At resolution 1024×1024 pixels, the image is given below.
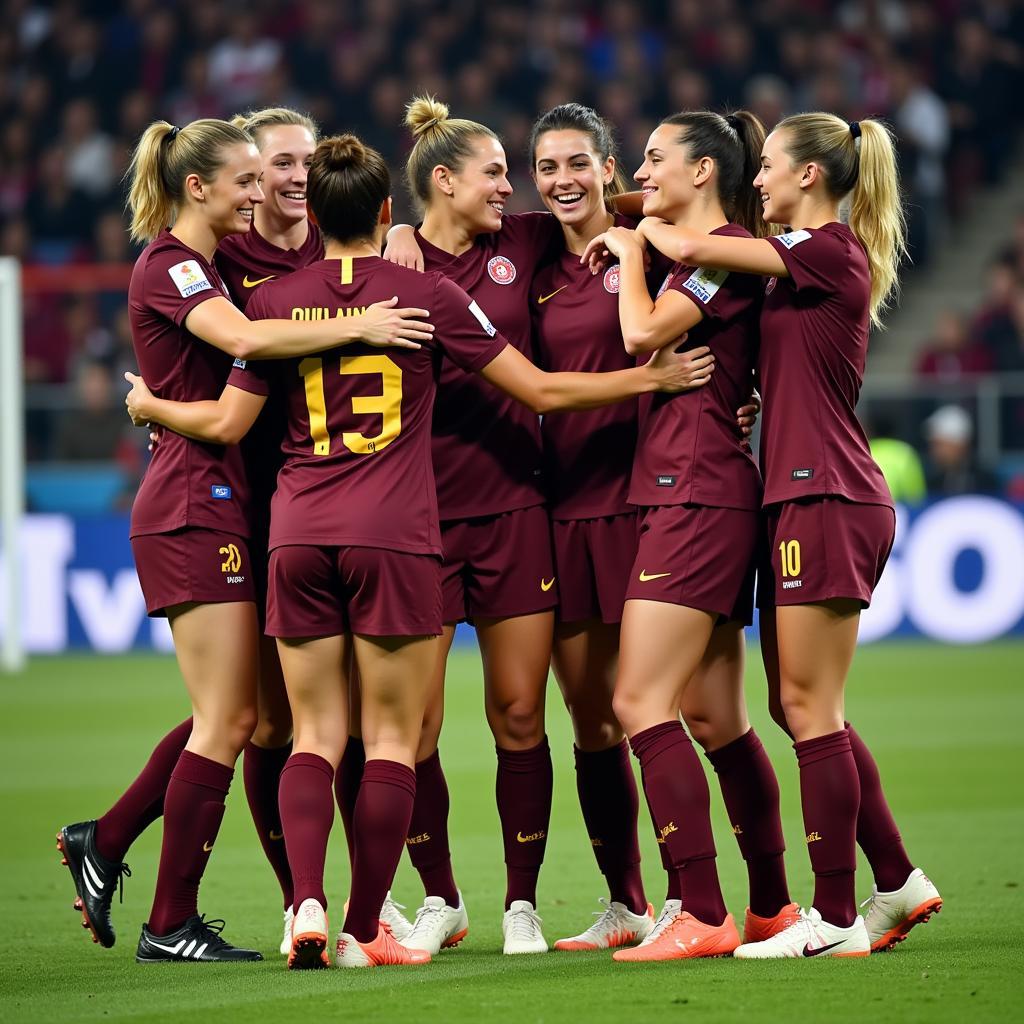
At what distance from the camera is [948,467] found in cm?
1359

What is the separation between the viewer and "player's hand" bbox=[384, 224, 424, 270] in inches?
199

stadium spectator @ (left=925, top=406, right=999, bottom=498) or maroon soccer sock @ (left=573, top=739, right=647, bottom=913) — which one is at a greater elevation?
stadium spectator @ (left=925, top=406, right=999, bottom=498)

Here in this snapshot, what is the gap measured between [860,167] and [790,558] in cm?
108

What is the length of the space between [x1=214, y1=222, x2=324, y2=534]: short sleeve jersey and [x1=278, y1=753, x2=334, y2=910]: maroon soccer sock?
789 millimetres

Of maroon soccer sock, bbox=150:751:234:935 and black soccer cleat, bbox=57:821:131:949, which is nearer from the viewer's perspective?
maroon soccer sock, bbox=150:751:234:935

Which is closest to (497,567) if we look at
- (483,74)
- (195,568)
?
(195,568)

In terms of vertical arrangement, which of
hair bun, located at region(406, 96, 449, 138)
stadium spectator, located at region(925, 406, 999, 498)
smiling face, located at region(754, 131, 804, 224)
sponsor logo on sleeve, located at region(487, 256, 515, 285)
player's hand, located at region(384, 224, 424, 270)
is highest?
hair bun, located at region(406, 96, 449, 138)

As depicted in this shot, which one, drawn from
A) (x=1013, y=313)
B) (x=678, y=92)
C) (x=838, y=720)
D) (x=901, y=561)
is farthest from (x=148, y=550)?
(x=678, y=92)

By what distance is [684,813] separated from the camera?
455 cm

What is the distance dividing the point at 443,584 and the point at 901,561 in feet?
28.9

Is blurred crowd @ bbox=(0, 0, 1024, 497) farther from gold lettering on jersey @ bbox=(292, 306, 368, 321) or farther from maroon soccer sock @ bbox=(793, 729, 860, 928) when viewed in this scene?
maroon soccer sock @ bbox=(793, 729, 860, 928)

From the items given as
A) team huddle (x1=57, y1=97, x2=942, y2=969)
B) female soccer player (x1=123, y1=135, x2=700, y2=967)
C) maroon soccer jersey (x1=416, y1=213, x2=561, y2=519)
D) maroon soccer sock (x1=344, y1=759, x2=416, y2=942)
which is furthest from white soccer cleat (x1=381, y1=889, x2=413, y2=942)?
maroon soccer jersey (x1=416, y1=213, x2=561, y2=519)

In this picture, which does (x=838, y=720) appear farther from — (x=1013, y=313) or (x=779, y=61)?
(x=779, y=61)

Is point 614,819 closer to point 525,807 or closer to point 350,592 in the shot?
point 525,807
